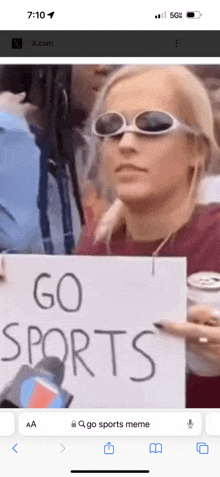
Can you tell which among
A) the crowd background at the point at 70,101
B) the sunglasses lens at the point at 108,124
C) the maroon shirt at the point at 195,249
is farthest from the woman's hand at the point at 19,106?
the maroon shirt at the point at 195,249

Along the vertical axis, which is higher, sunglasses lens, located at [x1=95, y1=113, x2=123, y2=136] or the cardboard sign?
sunglasses lens, located at [x1=95, y1=113, x2=123, y2=136]

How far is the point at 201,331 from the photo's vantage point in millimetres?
988

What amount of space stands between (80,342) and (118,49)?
19.1 inches

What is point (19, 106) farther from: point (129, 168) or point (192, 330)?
point (192, 330)

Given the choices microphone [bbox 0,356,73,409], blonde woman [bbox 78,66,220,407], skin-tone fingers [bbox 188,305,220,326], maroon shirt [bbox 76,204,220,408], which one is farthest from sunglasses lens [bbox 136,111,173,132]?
microphone [bbox 0,356,73,409]

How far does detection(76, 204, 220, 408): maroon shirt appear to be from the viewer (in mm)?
988

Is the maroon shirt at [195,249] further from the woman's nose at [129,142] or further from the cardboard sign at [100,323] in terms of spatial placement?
the woman's nose at [129,142]

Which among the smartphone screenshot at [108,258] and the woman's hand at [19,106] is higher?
the woman's hand at [19,106]

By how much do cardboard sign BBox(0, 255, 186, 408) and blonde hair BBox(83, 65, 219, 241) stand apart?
3.4 inches

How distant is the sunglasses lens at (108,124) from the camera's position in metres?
0.98
